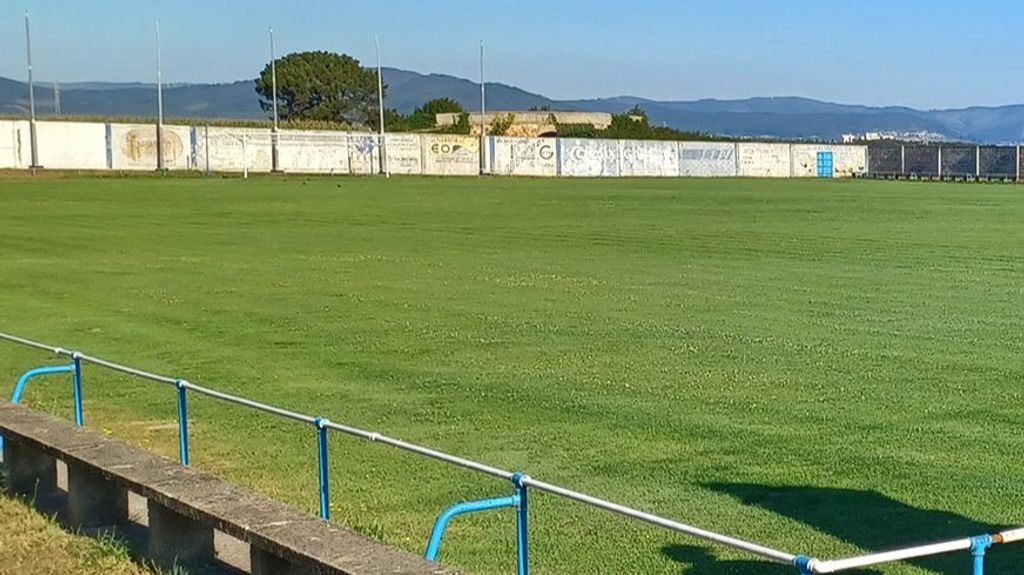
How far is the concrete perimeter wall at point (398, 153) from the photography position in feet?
230

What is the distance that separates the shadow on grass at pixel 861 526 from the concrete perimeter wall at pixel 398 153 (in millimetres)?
65761

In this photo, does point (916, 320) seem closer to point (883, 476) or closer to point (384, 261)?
point (883, 476)

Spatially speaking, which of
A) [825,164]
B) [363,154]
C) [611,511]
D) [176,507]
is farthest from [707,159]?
[611,511]

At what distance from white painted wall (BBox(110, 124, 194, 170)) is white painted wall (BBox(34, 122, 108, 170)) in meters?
0.72

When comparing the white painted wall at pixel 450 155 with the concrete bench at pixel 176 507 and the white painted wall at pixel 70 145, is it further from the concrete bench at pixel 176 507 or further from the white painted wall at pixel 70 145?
the concrete bench at pixel 176 507

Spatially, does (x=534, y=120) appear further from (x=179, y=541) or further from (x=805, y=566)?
(x=805, y=566)

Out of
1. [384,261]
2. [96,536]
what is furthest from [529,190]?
[96,536]

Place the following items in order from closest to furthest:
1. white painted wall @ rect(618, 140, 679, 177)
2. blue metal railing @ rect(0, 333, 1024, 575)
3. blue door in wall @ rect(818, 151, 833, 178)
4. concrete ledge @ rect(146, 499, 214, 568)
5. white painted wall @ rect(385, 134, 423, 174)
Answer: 1. blue metal railing @ rect(0, 333, 1024, 575)
2. concrete ledge @ rect(146, 499, 214, 568)
3. white painted wall @ rect(385, 134, 423, 174)
4. white painted wall @ rect(618, 140, 679, 177)
5. blue door in wall @ rect(818, 151, 833, 178)

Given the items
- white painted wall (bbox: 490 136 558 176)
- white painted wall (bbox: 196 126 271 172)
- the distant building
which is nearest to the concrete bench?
white painted wall (bbox: 196 126 271 172)

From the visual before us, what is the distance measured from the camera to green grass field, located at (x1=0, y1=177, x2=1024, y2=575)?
27.0ft

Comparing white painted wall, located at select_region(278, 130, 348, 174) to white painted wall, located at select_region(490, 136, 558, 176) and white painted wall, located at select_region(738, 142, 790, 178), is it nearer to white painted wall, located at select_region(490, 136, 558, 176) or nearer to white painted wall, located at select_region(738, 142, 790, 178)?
white painted wall, located at select_region(490, 136, 558, 176)

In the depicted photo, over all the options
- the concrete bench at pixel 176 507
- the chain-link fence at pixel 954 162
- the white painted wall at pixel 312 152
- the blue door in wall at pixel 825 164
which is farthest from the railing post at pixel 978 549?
the blue door in wall at pixel 825 164

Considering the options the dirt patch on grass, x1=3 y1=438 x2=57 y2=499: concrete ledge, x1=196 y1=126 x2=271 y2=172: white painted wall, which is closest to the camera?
the dirt patch on grass

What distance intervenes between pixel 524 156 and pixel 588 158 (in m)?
4.32
